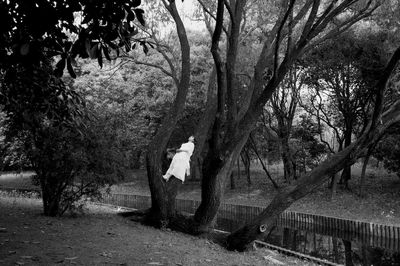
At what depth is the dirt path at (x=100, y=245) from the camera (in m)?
6.65

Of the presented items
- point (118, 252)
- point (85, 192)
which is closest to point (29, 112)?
point (118, 252)

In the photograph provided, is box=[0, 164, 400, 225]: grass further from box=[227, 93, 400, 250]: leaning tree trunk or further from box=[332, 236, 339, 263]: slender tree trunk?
box=[227, 93, 400, 250]: leaning tree trunk

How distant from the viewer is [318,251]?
14.1 meters

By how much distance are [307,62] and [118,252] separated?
18093mm

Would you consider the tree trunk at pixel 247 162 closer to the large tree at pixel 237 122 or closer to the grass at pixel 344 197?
the grass at pixel 344 197

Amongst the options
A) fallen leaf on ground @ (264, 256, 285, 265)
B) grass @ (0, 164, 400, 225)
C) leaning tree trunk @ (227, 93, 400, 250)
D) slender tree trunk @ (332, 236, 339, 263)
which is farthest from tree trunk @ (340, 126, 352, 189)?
fallen leaf on ground @ (264, 256, 285, 265)

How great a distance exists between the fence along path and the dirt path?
164 inches

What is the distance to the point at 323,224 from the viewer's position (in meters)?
16.6

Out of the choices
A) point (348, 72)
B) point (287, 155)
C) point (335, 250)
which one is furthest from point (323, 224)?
point (348, 72)

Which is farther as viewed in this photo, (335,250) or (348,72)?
(348,72)

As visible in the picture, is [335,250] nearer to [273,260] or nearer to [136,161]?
[273,260]

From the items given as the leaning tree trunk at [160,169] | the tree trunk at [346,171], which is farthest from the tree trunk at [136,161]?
the leaning tree trunk at [160,169]

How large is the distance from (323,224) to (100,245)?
11.0 metres

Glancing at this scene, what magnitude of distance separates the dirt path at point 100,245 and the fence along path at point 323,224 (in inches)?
164
